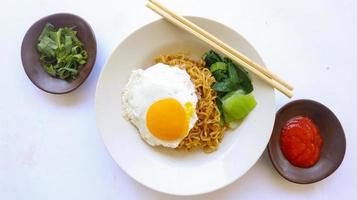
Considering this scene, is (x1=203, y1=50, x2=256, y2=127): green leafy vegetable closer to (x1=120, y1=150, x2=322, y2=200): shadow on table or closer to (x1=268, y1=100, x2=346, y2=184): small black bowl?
(x1=268, y1=100, x2=346, y2=184): small black bowl

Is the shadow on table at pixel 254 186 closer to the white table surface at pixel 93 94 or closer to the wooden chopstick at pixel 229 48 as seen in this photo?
the white table surface at pixel 93 94

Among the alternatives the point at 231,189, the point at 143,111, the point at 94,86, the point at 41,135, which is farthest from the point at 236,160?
the point at 41,135

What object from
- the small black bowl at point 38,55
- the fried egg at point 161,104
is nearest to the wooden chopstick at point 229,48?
the fried egg at point 161,104

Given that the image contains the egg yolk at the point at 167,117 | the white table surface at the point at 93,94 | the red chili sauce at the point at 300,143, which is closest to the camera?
the egg yolk at the point at 167,117

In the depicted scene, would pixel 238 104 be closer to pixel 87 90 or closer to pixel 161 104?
pixel 161 104

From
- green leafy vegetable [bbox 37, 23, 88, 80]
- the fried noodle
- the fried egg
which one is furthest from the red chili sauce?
green leafy vegetable [bbox 37, 23, 88, 80]

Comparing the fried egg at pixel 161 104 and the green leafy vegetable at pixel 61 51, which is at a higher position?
the green leafy vegetable at pixel 61 51

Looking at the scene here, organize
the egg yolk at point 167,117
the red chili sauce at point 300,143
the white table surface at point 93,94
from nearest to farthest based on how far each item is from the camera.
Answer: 1. the egg yolk at point 167,117
2. the red chili sauce at point 300,143
3. the white table surface at point 93,94
